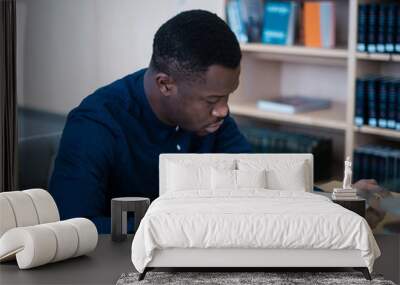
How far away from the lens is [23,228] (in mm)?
3584

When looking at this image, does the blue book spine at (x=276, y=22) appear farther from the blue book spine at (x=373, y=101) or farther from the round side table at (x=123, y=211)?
the round side table at (x=123, y=211)

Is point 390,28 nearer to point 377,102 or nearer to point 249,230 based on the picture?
point 377,102

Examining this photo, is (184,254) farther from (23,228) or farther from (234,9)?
(234,9)

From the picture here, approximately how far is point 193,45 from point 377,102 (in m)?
1.13

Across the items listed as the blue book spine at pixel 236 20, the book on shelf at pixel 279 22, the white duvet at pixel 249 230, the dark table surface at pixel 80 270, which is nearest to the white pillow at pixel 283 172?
the white duvet at pixel 249 230

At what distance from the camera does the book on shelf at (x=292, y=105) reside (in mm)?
5438

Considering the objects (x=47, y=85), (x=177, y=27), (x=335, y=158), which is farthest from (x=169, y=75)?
(x=335, y=158)

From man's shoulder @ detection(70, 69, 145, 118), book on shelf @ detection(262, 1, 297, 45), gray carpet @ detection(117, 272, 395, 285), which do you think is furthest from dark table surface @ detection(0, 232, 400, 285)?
book on shelf @ detection(262, 1, 297, 45)

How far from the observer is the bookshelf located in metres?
5.11

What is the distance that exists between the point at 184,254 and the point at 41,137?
5.89 ft

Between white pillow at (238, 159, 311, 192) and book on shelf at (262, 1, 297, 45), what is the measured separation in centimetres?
148

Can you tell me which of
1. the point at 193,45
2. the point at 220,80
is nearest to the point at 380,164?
the point at 220,80

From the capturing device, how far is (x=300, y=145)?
5.44 m

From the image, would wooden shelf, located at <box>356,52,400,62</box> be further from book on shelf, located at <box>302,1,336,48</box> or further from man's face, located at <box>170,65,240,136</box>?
man's face, located at <box>170,65,240,136</box>
